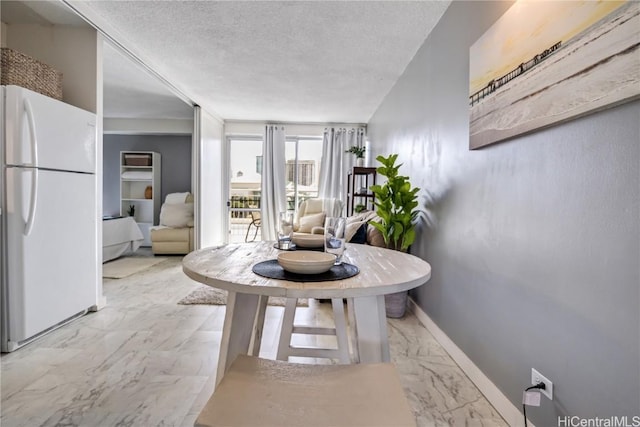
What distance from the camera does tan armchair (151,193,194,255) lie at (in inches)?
204

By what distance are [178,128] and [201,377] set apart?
516 centimetres

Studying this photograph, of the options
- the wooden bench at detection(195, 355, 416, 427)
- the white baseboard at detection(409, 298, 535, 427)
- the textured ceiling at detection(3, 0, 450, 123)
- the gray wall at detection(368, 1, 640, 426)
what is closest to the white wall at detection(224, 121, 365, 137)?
the textured ceiling at detection(3, 0, 450, 123)

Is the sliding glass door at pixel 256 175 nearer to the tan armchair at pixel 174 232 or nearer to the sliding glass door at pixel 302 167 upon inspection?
the sliding glass door at pixel 302 167

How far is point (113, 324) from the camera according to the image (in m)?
2.44

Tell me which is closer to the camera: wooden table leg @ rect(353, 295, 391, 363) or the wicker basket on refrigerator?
wooden table leg @ rect(353, 295, 391, 363)

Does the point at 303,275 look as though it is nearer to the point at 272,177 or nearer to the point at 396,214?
the point at 396,214

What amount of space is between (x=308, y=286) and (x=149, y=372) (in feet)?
4.89

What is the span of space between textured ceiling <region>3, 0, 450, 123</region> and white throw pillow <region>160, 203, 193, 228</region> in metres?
1.64

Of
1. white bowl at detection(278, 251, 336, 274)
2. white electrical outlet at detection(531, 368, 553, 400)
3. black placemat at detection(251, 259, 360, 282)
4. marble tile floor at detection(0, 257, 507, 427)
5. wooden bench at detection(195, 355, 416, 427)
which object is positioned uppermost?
white bowl at detection(278, 251, 336, 274)

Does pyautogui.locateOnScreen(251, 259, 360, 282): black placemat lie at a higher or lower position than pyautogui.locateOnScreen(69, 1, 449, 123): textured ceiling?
lower

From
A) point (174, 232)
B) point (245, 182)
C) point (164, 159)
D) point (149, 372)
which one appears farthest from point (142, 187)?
point (149, 372)

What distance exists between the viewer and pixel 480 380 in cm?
166

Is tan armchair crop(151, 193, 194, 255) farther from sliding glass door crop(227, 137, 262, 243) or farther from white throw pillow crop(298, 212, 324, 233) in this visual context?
white throw pillow crop(298, 212, 324, 233)

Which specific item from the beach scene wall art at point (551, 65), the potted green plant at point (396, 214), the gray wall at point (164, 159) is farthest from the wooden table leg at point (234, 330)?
the gray wall at point (164, 159)
